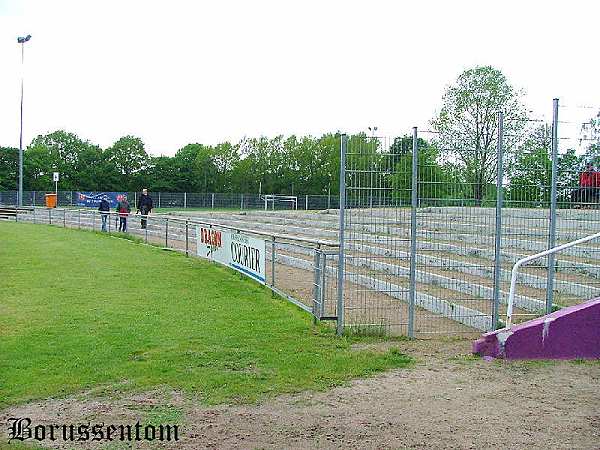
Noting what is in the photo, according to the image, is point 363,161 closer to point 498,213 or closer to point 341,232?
point 341,232

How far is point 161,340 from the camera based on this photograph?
870 centimetres

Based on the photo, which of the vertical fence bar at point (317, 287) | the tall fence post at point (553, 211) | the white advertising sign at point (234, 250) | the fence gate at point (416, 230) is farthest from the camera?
the white advertising sign at point (234, 250)

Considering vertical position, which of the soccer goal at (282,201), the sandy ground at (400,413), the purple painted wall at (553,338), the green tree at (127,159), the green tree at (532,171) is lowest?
the sandy ground at (400,413)

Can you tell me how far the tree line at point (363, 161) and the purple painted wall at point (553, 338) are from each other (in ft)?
6.34

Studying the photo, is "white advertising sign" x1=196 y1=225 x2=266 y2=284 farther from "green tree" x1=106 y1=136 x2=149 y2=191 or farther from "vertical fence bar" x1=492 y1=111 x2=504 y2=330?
"green tree" x1=106 y1=136 x2=149 y2=191

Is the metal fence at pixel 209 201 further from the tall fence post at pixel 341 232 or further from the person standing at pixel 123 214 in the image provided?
the tall fence post at pixel 341 232

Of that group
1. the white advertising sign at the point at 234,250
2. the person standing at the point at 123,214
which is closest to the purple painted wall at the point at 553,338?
the white advertising sign at the point at 234,250

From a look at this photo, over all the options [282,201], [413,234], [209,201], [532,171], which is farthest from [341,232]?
[209,201]

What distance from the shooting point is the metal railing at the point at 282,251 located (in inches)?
393

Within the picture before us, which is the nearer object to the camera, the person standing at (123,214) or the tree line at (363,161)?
the tree line at (363,161)

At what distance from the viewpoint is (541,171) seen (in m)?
9.34

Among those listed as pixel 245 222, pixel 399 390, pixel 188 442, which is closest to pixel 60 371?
pixel 188 442

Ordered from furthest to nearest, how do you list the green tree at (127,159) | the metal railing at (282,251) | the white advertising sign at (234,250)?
the green tree at (127,159) < the white advertising sign at (234,250) < the metal railing at (282,251)

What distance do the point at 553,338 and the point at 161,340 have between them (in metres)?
4.53
